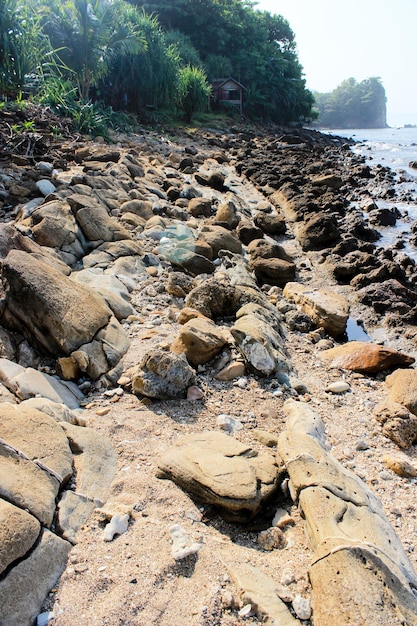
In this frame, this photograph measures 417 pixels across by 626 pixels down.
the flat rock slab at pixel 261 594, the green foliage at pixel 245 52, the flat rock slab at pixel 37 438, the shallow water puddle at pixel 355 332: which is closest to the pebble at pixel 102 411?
the flat rock slab at pixel 37 438

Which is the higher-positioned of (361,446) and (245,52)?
(245,52)

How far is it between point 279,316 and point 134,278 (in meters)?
1.82

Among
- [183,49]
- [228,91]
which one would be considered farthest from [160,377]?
[228,91]

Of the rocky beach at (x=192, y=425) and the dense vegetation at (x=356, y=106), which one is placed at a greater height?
the dense vegetation at (x=356, y=106)

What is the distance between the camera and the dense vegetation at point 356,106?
Answer: 92625 mm

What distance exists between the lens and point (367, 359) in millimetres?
4512

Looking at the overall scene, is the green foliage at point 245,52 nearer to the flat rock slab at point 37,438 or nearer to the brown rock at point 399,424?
the brown rock at point 399,424

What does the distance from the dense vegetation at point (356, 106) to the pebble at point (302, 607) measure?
9894cm

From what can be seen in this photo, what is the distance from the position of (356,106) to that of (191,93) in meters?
81.4

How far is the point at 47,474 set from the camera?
228 centimetres

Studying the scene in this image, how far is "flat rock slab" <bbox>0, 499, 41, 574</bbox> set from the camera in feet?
5.84

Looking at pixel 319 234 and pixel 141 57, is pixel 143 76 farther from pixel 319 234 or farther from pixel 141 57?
pixel 319 234

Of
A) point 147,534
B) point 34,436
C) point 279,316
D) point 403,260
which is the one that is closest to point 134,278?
point 279,316

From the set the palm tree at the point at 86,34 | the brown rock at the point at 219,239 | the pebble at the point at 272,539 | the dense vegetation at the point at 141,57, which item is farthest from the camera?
the palm tree at the point at 86,34
